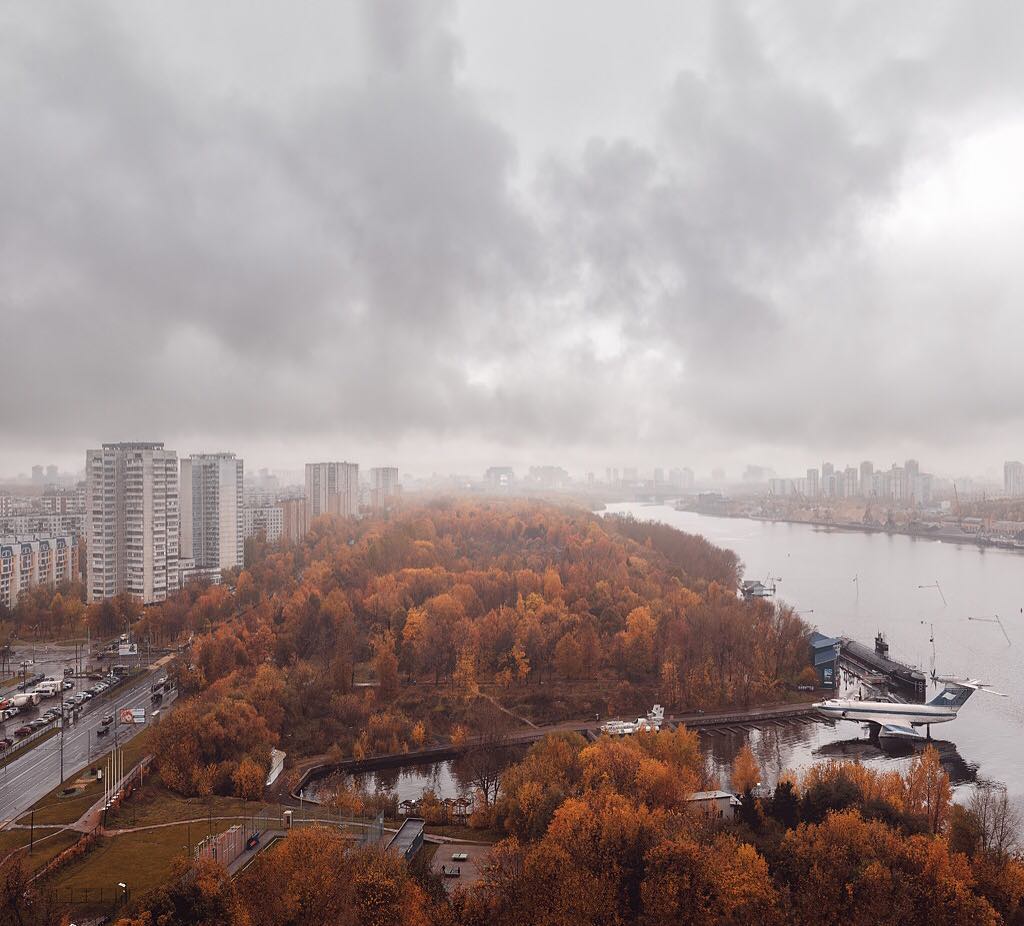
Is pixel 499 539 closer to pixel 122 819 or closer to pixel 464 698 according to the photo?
pixel 464 698

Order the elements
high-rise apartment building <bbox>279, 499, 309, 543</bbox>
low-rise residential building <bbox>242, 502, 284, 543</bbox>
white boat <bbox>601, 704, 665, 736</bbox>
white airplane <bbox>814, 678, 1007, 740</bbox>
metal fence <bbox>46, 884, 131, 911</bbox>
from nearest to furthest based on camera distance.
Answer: metal fence <bbox>46, 884, 131, 911</bbox>, white boat <bbox>601, 704, 665, 736</bbox>, white airplane <bbox>814, 678, 1007, 740</bbox>, low-rise residential building <bbox>242, 502, 284, 543</bbox>, high-rise apartment building <bbox>279, 499, 309, 543</bbox>

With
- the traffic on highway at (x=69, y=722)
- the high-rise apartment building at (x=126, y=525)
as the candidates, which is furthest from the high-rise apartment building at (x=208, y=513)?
the traffic on highway at (x=69, y=722)

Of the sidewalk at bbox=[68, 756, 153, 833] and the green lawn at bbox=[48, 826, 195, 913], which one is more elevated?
the sidewalk at bbox=[68, 756, 153, 833]

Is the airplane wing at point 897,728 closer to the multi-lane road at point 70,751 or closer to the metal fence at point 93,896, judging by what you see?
the metal fence at point 93,896

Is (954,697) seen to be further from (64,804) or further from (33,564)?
(33,564)

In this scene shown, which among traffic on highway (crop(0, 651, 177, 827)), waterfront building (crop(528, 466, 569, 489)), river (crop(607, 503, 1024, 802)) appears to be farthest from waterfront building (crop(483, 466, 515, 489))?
traffic on highway (crop(0, 651, 177, 827))

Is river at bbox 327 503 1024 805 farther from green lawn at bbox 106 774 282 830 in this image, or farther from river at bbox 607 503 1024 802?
green lawn at bbox 106 774 282 830
